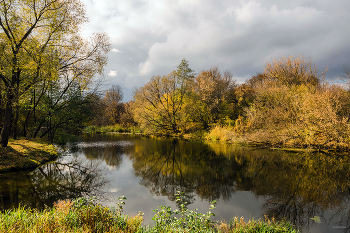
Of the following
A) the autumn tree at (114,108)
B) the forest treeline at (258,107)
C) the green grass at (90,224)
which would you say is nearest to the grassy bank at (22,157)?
the green grass at (90,224)

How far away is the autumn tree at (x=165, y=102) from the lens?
93.2 ft

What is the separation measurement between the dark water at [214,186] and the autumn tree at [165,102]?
54.6 ft

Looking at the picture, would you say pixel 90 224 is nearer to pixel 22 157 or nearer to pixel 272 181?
pixel 272 181

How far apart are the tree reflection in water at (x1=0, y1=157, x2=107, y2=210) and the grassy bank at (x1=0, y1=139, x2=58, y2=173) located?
22.1 inches

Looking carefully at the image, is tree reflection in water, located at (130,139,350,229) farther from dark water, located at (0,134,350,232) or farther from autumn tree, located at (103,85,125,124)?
autumn tree, located at (103,85,125,124)

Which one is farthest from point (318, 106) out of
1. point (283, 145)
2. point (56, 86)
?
point (56, 86)

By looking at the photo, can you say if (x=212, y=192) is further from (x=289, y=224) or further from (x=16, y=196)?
(x=16, y=196)

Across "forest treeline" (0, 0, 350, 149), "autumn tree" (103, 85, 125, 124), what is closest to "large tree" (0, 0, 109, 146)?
"forest treeline" (0, 0, 350, 149)

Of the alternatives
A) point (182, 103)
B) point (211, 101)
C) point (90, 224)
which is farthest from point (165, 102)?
point (90, 224)

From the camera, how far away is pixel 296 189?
23.9 feet

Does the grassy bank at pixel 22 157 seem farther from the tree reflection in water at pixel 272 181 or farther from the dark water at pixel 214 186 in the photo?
the tree reflection in water at pixel 272 181

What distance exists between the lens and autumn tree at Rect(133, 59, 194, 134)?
28422mm

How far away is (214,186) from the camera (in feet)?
25.7

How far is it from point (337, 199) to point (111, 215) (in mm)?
7563
